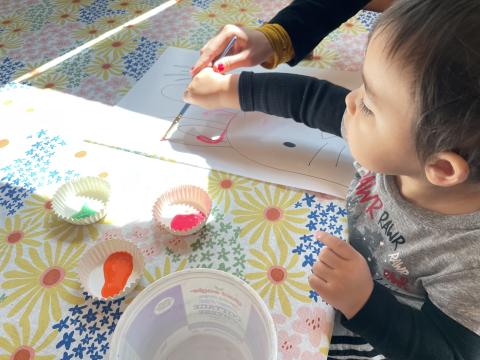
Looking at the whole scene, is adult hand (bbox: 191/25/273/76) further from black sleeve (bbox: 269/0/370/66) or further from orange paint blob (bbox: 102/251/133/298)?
orange paint blob (bbox: 102/251/133/298)

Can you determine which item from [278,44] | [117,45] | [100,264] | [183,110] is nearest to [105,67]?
[117,45]

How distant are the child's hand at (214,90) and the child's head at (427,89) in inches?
11.4

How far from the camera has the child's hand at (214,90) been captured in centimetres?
64

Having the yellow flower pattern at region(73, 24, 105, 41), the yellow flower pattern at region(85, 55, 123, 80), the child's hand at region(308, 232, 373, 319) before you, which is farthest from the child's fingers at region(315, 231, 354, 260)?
the yellow flower pattern at region(73, 24, 105, 41)

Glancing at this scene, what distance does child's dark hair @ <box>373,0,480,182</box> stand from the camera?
286 mm

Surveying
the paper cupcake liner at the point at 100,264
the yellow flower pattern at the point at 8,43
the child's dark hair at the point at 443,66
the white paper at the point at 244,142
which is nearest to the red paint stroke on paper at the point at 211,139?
the white paper at the point at 244,142

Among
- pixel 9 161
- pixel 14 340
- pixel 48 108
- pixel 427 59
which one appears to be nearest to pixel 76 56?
pixel 48 108

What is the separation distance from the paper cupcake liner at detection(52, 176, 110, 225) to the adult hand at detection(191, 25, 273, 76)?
26 cm

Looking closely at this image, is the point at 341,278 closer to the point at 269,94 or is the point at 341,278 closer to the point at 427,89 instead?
the point at 427,89

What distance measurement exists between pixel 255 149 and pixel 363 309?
280mm

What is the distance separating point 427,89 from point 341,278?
0.71ft

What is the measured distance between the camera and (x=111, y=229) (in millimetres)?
500

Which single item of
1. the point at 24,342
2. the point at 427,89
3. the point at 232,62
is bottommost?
the point at 24,342

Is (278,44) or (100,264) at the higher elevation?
(278,44)
